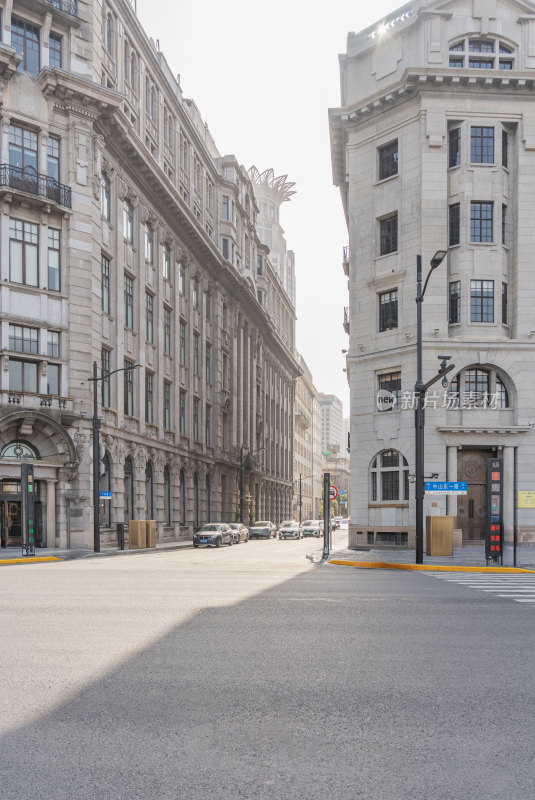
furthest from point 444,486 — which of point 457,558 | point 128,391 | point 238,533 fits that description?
point 238,533

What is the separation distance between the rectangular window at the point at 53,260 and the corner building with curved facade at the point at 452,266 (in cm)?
1542

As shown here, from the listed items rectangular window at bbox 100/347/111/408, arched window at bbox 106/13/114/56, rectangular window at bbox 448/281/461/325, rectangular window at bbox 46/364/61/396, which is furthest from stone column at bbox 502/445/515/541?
arched window at bbox 106/13/114/56

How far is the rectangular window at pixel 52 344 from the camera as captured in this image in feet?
119

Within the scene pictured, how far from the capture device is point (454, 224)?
33.2 m

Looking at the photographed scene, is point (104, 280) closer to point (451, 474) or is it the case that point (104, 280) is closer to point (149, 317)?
point (149, 317)

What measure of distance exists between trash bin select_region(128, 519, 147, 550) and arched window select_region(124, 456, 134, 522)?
4.86 meters

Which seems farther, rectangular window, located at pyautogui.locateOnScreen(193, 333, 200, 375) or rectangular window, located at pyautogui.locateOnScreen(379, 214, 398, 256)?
rectangular window, located at pyautogui.locateOnScreen(193, 333, 200, 375)

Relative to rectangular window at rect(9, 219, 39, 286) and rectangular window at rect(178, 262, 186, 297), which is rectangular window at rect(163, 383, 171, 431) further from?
rectangular window at rect(9, 219, 39, 286)

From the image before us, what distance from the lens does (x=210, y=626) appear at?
10062 mm

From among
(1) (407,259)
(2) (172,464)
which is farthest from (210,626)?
(2) (172,464)

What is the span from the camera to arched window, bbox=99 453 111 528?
1550 inches

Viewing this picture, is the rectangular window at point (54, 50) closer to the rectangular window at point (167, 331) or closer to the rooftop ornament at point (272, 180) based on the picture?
the rectangular window at point (167, 331)

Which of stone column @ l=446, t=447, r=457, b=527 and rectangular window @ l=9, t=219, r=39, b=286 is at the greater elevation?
rectangular window @ l=9, t=219, r=39, b=286

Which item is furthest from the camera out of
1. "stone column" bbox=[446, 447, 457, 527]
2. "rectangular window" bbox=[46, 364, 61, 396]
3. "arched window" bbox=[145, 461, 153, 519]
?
"arched window" bbox=[145, 461, 153, 519]
